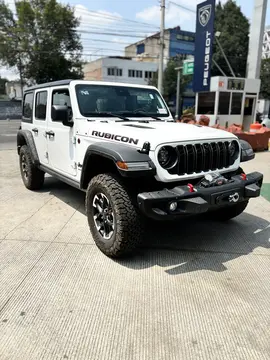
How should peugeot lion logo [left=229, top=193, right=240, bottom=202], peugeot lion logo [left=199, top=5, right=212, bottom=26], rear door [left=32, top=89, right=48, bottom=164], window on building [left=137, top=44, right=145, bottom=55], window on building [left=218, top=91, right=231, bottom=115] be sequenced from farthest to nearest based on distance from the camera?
window on building [left=137, top=44, right=145, bottom=55]
window on building [left=218, top=91, right=231, bottom=115]
peugeot lion logo [left=199, top=5, right=212, bottom=26]
rear door [left=32, top=89, right=48, bottom=164]
peugeot lion logo [left=229, top=193, right=240, bottom=202]

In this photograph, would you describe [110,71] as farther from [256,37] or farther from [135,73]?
[256,37]

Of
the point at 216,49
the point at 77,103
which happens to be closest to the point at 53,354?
the point at 77,103

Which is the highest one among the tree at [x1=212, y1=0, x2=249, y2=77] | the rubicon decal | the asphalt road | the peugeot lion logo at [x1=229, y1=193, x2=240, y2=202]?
the tree at [x1=212, y1=0, x2=249, y2=77]

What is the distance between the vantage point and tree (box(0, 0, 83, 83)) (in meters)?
35.6

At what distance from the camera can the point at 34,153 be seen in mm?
5453

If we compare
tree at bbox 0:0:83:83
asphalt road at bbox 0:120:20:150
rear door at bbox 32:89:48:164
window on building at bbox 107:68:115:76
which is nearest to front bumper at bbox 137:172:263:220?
rear door at bbox 32:89:48:164

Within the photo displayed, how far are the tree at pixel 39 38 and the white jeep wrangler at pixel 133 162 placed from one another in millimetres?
35578

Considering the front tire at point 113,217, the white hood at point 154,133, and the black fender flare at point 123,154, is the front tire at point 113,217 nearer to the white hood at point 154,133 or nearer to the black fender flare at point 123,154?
the black fender flare at point 123,154

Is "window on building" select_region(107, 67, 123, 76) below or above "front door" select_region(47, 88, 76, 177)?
above

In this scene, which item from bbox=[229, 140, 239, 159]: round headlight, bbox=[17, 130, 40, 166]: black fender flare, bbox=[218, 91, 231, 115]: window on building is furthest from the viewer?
bbox=[218, 91, 231, 115]: window on building

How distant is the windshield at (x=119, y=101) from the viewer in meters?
4.17

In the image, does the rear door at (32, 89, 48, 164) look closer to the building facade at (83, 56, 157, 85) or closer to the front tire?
the front tire

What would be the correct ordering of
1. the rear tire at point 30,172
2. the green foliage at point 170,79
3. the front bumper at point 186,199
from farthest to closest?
the green foliage at point 170,79, the rear tire at point 30,172, the front bumper at point 186,199

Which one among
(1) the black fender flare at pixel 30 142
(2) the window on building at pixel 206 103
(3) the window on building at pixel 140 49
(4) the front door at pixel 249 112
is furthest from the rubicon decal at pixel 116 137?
(3) the window on building at pixel 140 49
